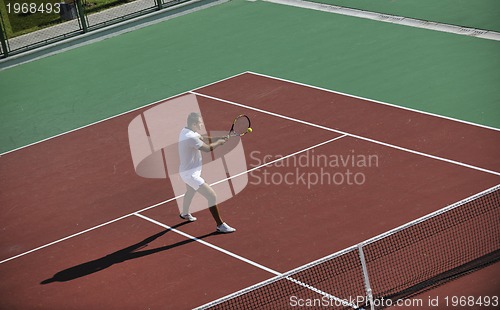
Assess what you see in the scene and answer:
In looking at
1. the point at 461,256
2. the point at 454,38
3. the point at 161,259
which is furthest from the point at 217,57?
the point at 461,256

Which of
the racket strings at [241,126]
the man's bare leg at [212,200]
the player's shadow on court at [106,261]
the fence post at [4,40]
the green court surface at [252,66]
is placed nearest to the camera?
the player's shadow on court at [106,261]

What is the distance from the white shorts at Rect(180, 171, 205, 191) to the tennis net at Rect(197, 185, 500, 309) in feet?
8.60

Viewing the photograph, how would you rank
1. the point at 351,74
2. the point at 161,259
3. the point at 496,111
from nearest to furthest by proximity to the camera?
the point at 161,259, the point at 496,111, the point at 351,74

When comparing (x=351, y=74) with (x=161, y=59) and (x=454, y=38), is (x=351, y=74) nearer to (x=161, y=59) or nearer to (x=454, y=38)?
(x=454, y=38)

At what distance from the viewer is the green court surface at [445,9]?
2247cm

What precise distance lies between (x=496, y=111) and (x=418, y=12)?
6.48 meters

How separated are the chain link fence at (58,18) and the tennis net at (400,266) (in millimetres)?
14441

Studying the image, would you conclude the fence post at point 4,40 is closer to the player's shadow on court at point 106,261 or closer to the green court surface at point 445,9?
the green court surface at point 445,9

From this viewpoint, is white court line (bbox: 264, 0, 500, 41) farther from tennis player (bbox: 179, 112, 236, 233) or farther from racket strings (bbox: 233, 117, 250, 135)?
tennis player (bbox: 179, 112, 236, 233)

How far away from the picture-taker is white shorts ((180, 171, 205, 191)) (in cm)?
1497

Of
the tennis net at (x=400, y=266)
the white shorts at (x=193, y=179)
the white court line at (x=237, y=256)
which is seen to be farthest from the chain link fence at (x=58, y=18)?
the tennis net at (x=400, y=266)

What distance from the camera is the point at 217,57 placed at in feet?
76.8

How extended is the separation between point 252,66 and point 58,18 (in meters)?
7.26

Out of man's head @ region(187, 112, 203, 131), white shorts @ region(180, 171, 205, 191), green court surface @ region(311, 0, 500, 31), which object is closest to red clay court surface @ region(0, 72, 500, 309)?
white shorts @ region(180, 171, 205, 191)
